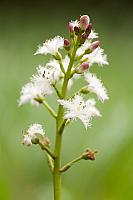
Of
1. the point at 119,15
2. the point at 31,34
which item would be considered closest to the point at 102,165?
the point at 31,34

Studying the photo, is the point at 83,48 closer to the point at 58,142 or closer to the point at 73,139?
the point at 58,142

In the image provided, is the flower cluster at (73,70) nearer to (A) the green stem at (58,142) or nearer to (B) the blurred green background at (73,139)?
(A) the green stem at (58,142)

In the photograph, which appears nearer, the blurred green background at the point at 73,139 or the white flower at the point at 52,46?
the white flower at the point at 52,46

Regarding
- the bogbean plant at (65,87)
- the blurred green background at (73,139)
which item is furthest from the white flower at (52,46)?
the blurred green background at (73,139)

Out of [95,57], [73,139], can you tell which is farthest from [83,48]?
[73,139]

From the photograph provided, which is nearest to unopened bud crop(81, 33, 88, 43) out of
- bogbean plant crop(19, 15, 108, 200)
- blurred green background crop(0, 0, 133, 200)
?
bogbean plant crop(19, 15, 108, 200)

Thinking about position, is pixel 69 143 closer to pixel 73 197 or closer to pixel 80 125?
pixel 80 125

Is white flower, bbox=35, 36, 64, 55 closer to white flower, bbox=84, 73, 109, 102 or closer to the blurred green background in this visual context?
white flower, bbox=84, 73, 109, 102
